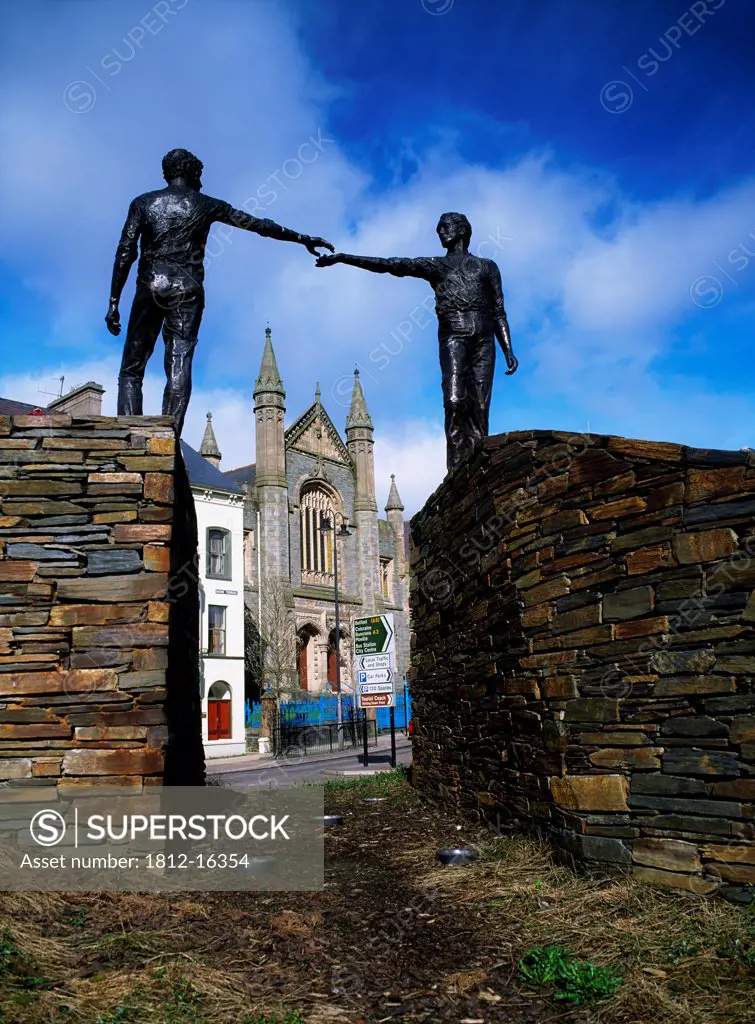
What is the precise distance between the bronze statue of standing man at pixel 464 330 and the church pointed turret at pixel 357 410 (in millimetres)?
45497

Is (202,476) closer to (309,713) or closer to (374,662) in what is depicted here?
(309,713)

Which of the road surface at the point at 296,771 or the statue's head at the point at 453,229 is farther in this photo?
the road surface at the point at 296,771

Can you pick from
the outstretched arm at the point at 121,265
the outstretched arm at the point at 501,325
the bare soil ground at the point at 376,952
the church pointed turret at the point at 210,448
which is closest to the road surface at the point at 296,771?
the outstretched arm at the point at 501,325

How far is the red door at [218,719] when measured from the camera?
3075 cm

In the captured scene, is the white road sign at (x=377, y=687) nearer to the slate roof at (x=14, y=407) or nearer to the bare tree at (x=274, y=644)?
the slate roof at (x=14, y=407)

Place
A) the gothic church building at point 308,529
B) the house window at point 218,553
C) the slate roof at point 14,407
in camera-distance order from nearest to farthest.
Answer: the slate roof at point 14,407
the house window at point 218,553
the gothic church building at point 308,529

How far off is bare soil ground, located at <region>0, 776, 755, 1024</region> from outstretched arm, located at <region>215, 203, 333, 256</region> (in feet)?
18.2

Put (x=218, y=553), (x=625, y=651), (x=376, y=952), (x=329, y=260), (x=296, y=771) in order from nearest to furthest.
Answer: (x=376, y=952), (x=625, y=651), (x=329, y=260), (x=296, y=771), (x=218, y=553)

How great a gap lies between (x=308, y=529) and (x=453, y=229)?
40949 mm

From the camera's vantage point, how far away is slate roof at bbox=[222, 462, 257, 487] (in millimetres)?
49266

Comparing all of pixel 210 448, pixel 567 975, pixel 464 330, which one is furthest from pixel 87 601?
pixel 210 448

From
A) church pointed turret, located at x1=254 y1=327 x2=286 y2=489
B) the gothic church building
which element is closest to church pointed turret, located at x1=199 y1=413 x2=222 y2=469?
the gothic church building

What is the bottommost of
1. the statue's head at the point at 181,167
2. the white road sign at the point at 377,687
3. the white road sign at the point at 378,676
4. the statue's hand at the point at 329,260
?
the white road sign at the point at 377,687

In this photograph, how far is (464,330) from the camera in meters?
8.54
